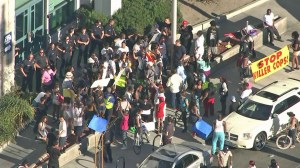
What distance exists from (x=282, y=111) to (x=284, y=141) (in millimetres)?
1124

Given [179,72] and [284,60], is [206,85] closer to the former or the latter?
[179,72]

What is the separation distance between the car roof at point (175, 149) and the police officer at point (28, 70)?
22.7ft

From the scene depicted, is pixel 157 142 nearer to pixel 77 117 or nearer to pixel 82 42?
pixel 77 117

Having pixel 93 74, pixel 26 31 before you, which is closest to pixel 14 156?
pixel 93 74

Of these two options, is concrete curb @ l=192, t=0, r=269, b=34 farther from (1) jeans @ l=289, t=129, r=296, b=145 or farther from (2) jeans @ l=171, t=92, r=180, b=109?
(1) jeans @ l=289, t=129, r=296, b=145

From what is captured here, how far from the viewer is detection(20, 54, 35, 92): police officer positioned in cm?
4591

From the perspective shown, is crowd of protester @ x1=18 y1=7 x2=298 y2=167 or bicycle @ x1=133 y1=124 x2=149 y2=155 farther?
crowd of protester @ x1=18 y1=7 x2=298 y2=167

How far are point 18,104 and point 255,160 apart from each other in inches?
333

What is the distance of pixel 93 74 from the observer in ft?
152

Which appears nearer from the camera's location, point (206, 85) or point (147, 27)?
point (206, 85)

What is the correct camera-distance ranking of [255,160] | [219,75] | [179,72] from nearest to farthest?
[255,160], [179,72], [219,75]

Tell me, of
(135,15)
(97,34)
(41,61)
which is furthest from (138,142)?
(135,15)

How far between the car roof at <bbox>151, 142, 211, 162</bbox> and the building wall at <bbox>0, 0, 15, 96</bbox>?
6.93 m

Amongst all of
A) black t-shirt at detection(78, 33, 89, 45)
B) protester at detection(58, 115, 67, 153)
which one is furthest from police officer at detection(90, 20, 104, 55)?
protester at detection(58, 115, 67, 153)
